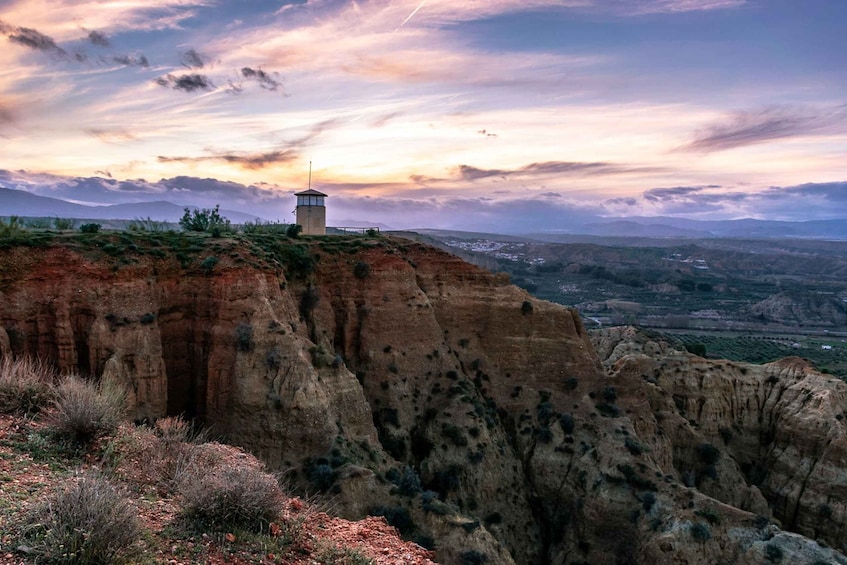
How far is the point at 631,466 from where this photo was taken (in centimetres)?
3241

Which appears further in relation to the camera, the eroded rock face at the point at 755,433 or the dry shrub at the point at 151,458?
the eroded rock face at the point at 755,433

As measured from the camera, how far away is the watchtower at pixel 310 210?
→ 47.1m

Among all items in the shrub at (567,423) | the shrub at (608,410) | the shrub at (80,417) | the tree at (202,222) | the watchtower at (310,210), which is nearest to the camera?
the shrub at (80,417)

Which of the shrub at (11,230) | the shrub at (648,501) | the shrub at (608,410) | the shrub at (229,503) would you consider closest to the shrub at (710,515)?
the shrub at (648,501)

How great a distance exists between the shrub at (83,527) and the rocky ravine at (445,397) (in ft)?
49.6

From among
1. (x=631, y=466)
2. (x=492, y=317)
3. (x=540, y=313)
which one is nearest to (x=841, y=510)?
(x=631, y=466)

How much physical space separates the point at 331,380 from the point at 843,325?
162 m

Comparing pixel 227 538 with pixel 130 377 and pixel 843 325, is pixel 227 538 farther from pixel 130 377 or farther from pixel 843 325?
pixel 843 325

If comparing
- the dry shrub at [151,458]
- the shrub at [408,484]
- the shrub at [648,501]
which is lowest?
the shrub at [648,501]

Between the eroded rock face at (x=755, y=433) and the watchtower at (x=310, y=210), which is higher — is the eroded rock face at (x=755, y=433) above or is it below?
below

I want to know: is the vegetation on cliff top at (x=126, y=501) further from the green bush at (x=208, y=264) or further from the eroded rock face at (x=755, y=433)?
the eroded rock face at (x=755, y=433)

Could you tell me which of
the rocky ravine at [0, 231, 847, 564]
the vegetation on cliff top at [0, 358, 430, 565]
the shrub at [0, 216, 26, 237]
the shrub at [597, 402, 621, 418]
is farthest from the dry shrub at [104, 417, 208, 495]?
the shrub at [597, 402, 621, 418]

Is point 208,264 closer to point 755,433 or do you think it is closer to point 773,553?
point 773,553

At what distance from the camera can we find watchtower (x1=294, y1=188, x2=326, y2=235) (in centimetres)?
4712
